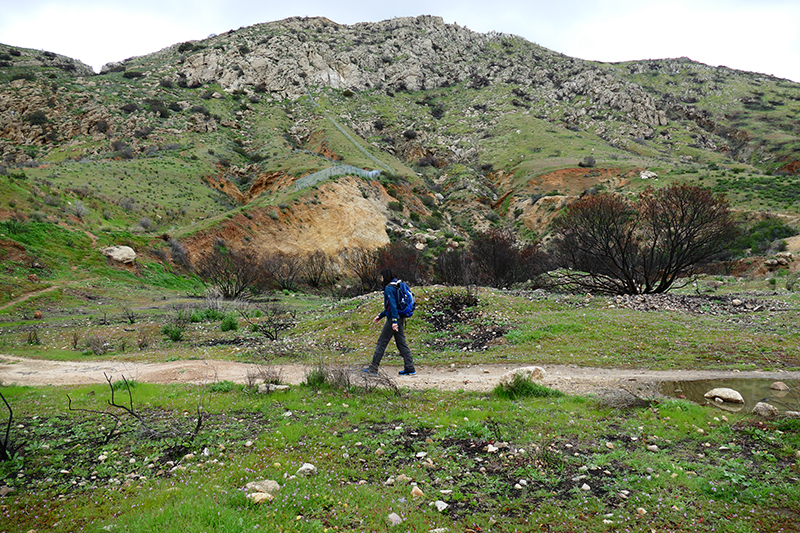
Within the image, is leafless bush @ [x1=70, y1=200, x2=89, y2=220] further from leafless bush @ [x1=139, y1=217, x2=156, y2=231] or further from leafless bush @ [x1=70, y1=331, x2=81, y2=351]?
leafless bush @ [x1=70, y1=331, x2=81, y2=351]

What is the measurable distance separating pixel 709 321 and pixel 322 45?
10980cm

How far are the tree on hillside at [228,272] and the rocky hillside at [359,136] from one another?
3.15m

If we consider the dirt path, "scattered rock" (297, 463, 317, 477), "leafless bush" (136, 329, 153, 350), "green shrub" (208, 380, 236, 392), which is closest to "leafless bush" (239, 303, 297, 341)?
the dirt path

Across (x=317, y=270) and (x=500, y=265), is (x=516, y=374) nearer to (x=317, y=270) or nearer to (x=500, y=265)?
(x=500, y=265)

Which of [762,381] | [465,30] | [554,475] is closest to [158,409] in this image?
[554,475]

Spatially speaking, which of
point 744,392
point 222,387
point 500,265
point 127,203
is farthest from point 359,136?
point 744,392

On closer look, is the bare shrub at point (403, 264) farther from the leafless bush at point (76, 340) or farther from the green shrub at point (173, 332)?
the leafless bush at point (76, 340)

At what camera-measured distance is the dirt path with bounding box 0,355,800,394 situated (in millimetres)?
8172

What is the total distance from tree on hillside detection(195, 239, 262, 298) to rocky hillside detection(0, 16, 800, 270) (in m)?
3.15

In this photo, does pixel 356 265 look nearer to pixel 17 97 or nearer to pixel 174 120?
pixel 174 120

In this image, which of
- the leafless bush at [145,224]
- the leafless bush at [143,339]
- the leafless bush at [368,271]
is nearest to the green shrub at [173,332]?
the leafless bush at [143,339]

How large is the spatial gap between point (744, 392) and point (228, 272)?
28553mm

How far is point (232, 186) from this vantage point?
172 ft

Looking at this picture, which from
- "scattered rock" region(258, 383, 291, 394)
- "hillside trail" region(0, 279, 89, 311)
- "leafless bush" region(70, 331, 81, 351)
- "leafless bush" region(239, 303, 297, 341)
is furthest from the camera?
"hillside trail" region(0, 279, 89, 311)
